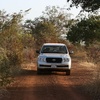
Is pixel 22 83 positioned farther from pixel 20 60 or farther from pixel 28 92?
pixel 20 60

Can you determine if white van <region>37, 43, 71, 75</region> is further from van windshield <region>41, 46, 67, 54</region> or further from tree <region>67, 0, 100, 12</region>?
tree <region>67, 0, 100, 12</region>

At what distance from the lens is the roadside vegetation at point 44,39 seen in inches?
706

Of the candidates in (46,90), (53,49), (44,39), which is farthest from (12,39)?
(44,39)

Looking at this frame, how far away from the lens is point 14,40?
27.2 meters

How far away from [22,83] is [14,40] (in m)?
8.68

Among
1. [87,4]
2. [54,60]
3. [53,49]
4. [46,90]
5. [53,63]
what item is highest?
[87,4]

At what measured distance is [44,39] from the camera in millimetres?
50375

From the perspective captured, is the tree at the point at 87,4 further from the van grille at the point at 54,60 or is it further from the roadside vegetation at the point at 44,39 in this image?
the van grille at the point at 54,60

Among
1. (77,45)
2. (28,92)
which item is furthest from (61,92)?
(77,45)

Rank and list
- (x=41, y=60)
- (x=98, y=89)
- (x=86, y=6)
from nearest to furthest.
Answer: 1. (x=98, y=89)
2. (x=86, y=6)
3. (x=41, y=60)

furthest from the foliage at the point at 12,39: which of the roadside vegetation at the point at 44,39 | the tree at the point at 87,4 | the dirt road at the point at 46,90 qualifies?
the tree at the point at 87,4

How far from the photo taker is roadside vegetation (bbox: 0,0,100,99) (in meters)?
17.9

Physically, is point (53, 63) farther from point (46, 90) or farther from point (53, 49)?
point (46, 90)

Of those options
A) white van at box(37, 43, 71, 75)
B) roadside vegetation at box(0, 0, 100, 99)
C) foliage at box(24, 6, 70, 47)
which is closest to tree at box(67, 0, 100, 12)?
roadside vegetation at box(0, 0, 100, 99)
